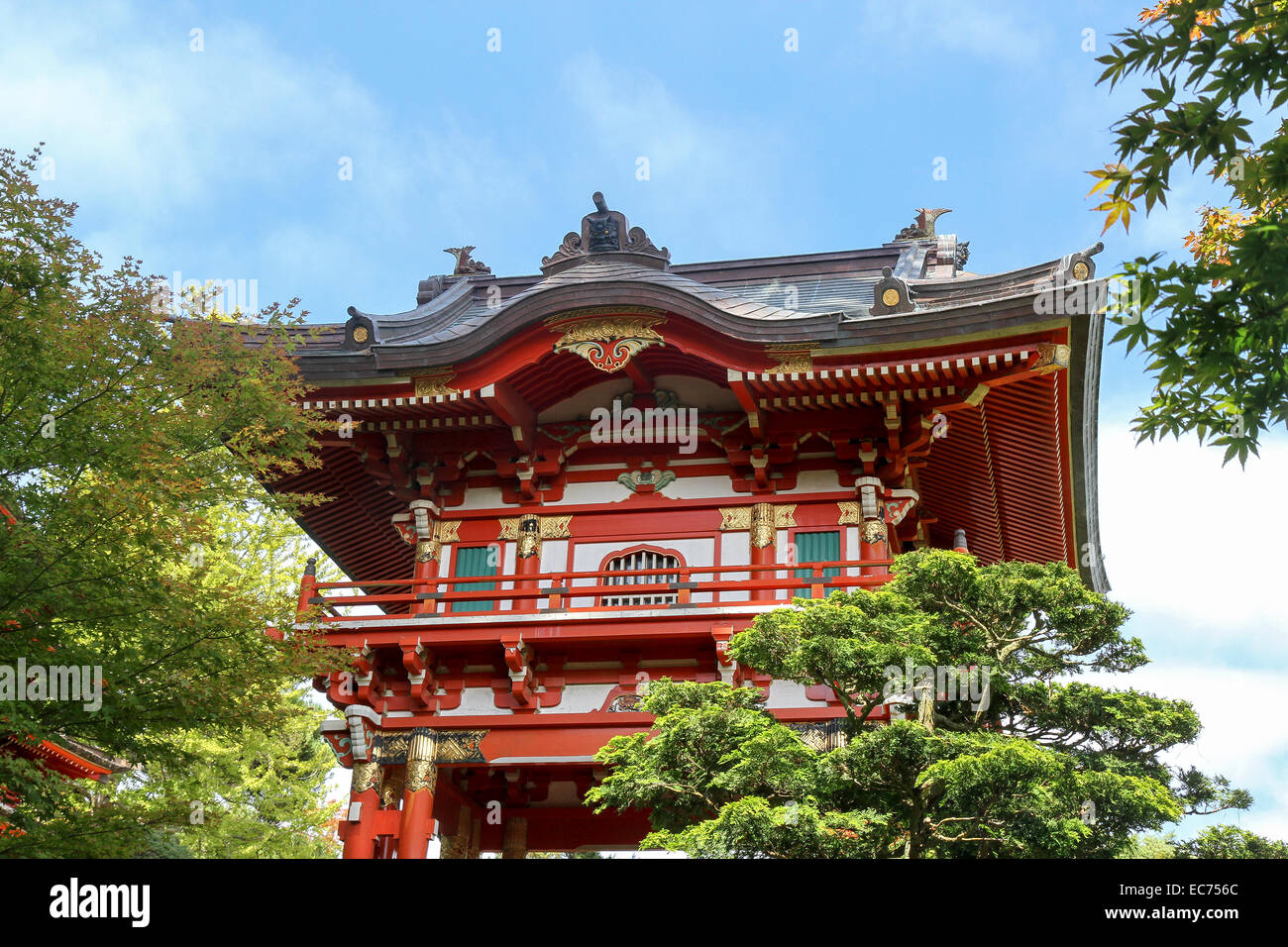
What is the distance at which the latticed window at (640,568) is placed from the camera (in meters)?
17.0

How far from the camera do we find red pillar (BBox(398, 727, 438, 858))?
15680 mm

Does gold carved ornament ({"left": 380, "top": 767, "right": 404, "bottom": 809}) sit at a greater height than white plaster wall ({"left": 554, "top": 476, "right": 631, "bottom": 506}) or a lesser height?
lesser

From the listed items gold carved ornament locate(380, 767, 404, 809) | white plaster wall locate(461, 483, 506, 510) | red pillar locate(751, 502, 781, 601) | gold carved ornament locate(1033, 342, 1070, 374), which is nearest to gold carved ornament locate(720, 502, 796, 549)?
red pillar locate(751, 502, 781, 601)

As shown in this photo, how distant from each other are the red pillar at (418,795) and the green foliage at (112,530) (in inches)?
170

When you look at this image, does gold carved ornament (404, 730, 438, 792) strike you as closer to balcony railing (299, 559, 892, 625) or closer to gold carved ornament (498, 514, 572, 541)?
balcony railing (299, 559, 892, 625)

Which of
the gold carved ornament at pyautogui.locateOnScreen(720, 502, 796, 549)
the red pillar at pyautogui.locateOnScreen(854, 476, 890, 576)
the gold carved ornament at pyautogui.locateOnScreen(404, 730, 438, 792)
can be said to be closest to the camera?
the gold carved ornament at pyautogui.locateOnScreen(404, 730, 438, 792)

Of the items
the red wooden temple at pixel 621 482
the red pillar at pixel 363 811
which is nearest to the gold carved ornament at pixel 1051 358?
the red wooden temple at pixel 621 482

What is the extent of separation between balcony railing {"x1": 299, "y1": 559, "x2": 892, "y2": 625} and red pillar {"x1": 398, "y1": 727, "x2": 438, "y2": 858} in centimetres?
170

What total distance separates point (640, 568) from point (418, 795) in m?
4.29

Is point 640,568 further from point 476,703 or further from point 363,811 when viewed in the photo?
point 363,811

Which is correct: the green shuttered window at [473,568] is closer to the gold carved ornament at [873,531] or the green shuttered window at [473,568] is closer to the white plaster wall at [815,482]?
the white plaster wall at [815,482]

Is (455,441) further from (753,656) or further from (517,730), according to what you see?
(753,656)
